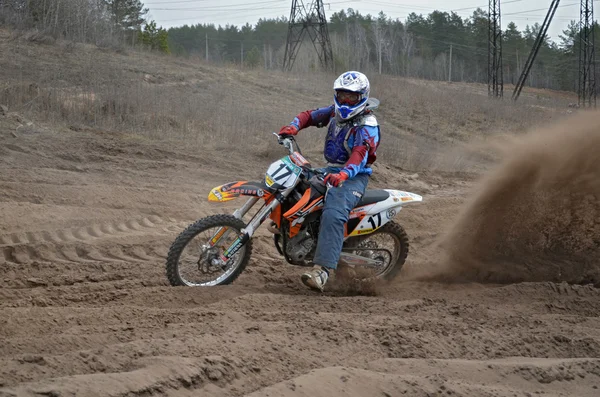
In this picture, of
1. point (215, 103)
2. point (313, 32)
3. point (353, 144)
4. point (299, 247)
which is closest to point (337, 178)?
point (353, 144)

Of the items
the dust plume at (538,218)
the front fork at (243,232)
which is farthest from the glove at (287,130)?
the dust plume at (538,218)

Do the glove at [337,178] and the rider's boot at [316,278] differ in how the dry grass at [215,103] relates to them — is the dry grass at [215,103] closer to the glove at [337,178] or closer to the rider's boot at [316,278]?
the rider's boot at [316,278]

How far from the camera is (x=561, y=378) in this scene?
4.26 metres

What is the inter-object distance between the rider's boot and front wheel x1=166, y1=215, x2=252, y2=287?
0.61 meters

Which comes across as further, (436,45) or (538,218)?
(436,45)

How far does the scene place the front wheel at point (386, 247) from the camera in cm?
696

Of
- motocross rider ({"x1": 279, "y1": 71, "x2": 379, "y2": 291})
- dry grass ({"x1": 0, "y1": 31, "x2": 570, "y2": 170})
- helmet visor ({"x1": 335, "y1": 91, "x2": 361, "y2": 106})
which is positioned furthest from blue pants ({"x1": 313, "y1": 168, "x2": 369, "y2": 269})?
dry grass ({"x1": 0, "y1": 31, "x2": 570, "y2": 170})

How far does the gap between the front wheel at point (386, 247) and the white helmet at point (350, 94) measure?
1.30m

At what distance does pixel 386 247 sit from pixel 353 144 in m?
1.33

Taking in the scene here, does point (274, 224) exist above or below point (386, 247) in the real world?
above

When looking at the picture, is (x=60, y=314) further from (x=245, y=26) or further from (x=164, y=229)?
(x=245, y=26)

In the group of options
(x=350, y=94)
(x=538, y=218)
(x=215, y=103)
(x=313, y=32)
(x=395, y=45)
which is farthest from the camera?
(x=395, y=45)

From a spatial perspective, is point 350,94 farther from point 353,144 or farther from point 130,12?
point 130,12

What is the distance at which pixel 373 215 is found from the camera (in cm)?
673
